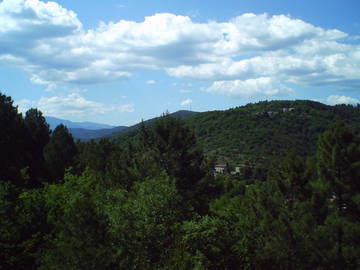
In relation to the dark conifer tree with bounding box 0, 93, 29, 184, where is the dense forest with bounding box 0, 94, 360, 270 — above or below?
below

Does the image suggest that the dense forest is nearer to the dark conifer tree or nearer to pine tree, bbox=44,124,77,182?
the dark conifer tree

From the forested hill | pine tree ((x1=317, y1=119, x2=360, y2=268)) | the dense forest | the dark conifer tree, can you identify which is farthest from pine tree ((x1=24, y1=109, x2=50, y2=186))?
the forested hill

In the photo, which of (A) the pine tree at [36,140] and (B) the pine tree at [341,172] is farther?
(A) the pine tree at [36,140]

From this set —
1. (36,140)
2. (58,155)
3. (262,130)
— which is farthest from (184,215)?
(262,130)

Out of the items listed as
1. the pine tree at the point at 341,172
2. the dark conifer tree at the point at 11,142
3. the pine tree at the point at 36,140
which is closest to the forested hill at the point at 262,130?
the pine tree at the point at 36,140

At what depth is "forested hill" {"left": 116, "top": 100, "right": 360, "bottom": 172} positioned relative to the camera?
12475 cm

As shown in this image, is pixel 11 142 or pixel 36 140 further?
pixel 36 140

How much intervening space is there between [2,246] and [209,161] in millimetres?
14274

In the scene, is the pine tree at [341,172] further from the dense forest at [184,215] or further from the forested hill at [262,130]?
the forested hill at [262,130]

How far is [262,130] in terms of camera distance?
14912cm

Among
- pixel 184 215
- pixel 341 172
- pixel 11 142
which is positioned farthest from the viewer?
pixel 11 142

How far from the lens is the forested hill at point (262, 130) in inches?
4911

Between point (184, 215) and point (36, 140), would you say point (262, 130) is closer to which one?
point (36, 140)

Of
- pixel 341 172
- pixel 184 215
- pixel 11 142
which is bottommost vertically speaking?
pixel 184 215
